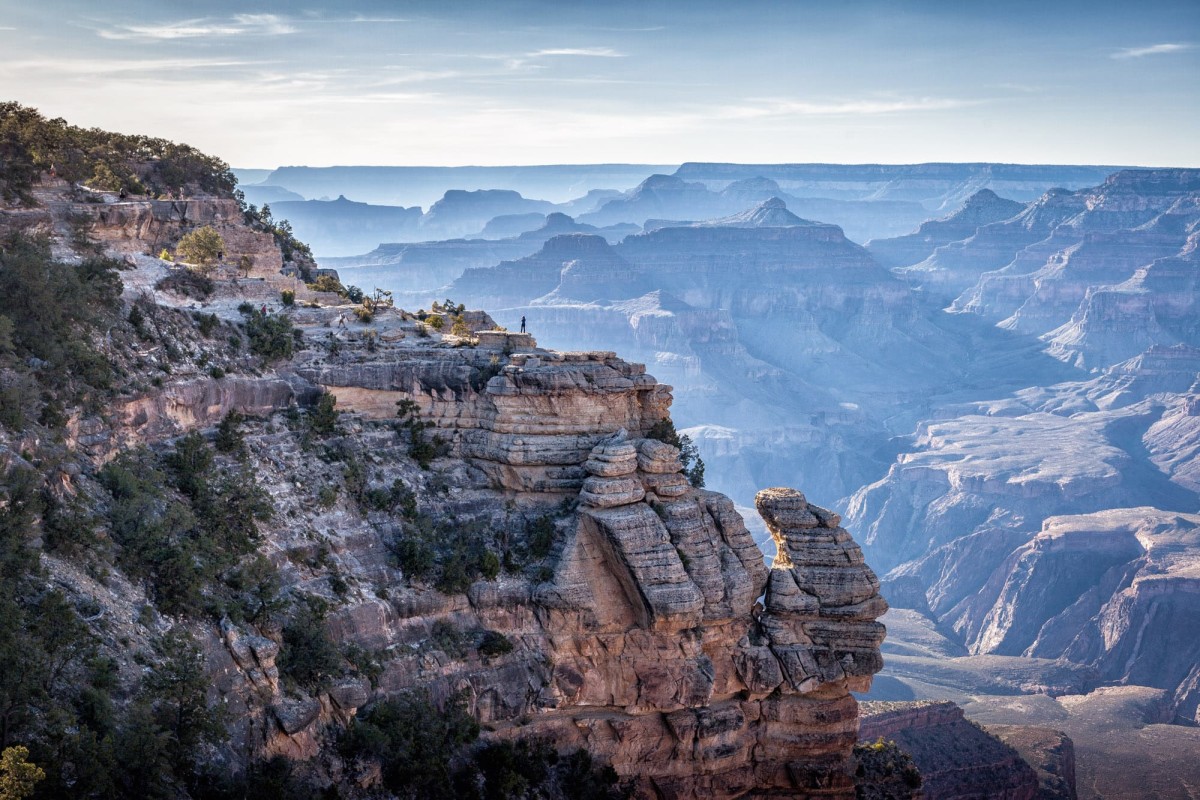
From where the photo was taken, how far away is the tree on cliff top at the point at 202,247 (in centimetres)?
5456

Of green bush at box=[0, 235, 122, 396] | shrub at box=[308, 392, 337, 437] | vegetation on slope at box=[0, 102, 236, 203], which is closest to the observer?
green bush at box=[0, 235, 122, 396]

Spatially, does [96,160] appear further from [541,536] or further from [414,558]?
[541,536]

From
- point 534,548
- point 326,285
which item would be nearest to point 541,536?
point 534,548

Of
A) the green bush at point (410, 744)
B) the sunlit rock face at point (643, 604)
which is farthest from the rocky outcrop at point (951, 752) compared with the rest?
the green bush at point (410, 744)

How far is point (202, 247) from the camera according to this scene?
5453 cm

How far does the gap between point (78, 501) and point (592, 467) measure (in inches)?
827

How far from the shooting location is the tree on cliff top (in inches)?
2148

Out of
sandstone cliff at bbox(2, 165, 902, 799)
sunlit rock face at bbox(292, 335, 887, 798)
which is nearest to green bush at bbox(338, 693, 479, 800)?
sandstone cliff at bbox(2, 165, 902, 799)

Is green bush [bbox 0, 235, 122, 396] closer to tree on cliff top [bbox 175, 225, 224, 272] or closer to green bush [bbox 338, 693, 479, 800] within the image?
tree on cliff top [bbox 175, 225, 224, 272]

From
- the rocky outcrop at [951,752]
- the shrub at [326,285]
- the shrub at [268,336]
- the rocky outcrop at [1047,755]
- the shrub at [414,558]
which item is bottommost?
the rocky outcrop at [1047,755]

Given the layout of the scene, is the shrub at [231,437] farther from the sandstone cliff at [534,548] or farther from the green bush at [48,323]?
the green bush at [48,323]

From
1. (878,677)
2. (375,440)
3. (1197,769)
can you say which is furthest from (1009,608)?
(375,440)

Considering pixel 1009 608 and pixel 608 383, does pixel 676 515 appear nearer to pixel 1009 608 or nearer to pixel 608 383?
pixel 608 383

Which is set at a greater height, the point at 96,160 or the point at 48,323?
the point at 96,160
